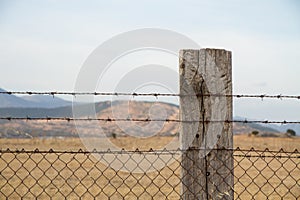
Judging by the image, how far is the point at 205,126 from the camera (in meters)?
4.53

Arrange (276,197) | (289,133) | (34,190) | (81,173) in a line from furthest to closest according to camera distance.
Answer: (289,133)
(81,173)
(34,190)
(276,197)

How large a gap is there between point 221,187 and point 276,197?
21.6 ft

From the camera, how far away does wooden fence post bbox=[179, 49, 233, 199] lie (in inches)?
178

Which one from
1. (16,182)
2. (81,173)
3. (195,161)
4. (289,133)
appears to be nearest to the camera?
(195,161)

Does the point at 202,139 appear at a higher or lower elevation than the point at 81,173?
higher

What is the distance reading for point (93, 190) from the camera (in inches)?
465

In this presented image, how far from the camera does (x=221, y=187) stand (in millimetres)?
4539

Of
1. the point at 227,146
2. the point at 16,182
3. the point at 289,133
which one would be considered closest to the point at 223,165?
Answer: the point at 227,146

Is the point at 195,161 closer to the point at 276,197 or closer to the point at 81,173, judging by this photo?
the point at 276,197

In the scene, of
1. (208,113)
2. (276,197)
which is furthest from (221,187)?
(276,197)

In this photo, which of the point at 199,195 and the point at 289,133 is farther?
the point at 289,133

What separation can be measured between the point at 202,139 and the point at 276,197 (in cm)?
673

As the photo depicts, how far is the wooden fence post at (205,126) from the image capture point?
178 inches

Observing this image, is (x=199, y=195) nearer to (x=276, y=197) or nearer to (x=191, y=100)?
(x=191, y=100)
